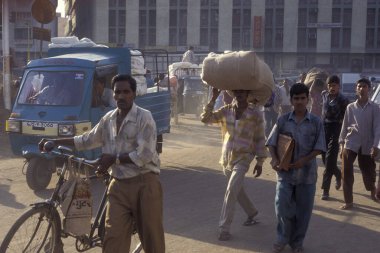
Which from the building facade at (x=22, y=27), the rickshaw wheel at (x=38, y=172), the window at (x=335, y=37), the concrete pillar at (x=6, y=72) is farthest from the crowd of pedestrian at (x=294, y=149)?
the window at (x=335, y=37)

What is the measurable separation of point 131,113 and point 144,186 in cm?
57

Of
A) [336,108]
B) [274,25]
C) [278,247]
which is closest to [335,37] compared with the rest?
[274,25]

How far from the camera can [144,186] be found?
4438 millimetres

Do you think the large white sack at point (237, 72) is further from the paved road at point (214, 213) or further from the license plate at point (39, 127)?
the license plate at point (39, 127)

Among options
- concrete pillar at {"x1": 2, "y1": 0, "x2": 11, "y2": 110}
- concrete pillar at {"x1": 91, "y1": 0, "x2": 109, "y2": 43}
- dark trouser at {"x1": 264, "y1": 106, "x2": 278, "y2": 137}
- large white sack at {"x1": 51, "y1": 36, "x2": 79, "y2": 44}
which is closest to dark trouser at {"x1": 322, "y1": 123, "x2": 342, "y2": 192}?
large white sack at {"x1": 51, "y1": 36, "x2": 79, "y2": 44}

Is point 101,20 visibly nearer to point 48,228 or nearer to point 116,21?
point 116,21

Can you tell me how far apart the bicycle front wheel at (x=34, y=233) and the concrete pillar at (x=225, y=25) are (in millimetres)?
52959

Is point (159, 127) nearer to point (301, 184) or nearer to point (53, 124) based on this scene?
point (53, 124)

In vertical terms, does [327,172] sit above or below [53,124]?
below

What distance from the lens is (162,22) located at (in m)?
58.3

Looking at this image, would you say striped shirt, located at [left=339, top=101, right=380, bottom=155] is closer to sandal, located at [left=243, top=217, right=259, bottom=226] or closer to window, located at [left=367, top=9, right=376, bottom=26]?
sandal, located at [left=243, top=217, right=259, bottom=226]

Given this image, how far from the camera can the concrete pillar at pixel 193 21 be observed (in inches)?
2250

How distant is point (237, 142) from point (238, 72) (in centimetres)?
75

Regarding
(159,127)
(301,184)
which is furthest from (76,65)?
(301,184)
